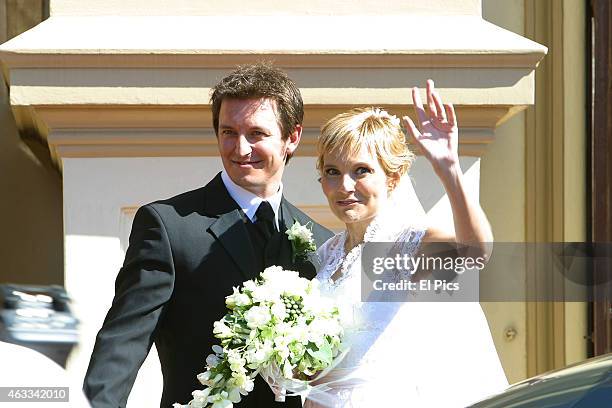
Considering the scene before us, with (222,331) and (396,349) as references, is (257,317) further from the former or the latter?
(396,349)

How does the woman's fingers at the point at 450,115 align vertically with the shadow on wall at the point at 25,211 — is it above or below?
above

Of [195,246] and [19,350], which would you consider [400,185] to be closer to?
[195,246]

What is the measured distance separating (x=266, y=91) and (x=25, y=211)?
3.83 m

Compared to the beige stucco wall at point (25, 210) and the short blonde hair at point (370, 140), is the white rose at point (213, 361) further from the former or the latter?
the beige stucco wall at point (25, 210)

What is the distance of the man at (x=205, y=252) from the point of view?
3428 mm

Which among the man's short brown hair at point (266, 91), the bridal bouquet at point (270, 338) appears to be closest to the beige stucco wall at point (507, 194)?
the man's short brown hair at point (266, 91)

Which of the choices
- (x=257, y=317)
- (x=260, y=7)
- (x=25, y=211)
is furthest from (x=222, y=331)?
(x=25, y=211)

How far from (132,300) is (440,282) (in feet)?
2.84

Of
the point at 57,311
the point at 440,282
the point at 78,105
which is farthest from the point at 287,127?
the point at 78,105

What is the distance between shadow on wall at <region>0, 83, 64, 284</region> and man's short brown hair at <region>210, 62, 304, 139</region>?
12.0ft

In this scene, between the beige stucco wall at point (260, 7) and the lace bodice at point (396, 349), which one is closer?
the lace bodice at point (396, 349)

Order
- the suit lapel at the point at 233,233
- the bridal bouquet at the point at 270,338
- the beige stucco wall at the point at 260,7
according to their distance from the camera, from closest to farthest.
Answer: the bridal bouquet at the point at 270,338 < the suit lapel at the point at 233,233 < the beige stucco wall at the point at 260,7

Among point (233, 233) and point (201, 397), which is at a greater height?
point (233, 233)

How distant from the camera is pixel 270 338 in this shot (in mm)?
3273
